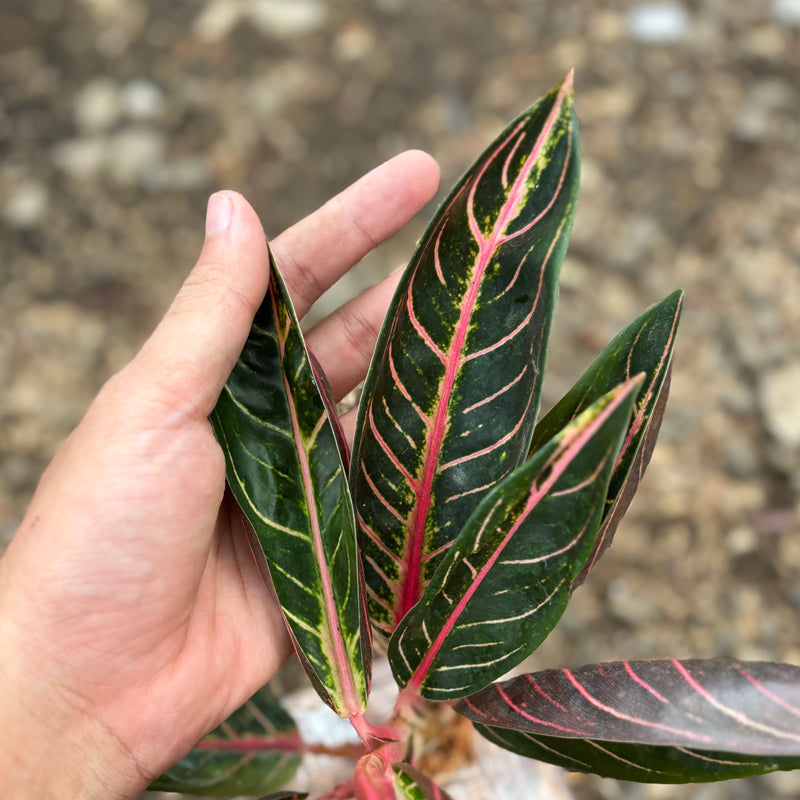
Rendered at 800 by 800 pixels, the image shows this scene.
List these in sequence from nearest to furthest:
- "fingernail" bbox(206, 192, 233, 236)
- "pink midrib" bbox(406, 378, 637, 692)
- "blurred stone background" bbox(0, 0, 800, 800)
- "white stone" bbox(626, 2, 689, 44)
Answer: "pink midrib" bbox(406, 378, 637, 692) → "fingernail" bbox(206, 192, 233, 236) → "blurred stone background" bbox(0, 0, 800, 800) → "white stone" bbox(626, 2, 689, 44)

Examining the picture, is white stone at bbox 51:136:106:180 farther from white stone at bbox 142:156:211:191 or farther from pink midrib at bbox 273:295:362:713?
pink midrib at bbox 273:295:362:713

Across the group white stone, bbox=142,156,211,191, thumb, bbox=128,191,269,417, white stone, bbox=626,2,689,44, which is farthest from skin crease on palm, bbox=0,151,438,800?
white stone, bbox=626,2,689,44

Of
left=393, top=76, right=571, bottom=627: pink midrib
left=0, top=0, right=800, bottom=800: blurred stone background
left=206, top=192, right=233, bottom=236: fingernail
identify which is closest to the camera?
left=393, top=76, right=571, bottom=627: pink midrib

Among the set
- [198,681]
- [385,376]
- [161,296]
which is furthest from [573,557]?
[161,296]

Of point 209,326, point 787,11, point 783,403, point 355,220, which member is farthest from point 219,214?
point 787,11

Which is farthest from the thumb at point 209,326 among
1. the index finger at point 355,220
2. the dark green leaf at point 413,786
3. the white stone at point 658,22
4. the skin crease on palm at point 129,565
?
the white stone at point 658,22

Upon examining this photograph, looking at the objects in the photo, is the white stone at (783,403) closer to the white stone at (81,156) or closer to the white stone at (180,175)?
the white stone at (180,175)

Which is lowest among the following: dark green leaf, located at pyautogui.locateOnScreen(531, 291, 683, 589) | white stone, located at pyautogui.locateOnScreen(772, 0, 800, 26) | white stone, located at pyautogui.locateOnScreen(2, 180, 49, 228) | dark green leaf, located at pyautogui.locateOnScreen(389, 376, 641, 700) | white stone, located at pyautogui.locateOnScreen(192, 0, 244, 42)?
dark green leaf, located at pyautogui.locateOnScreen(389, 376, 641, 700)
